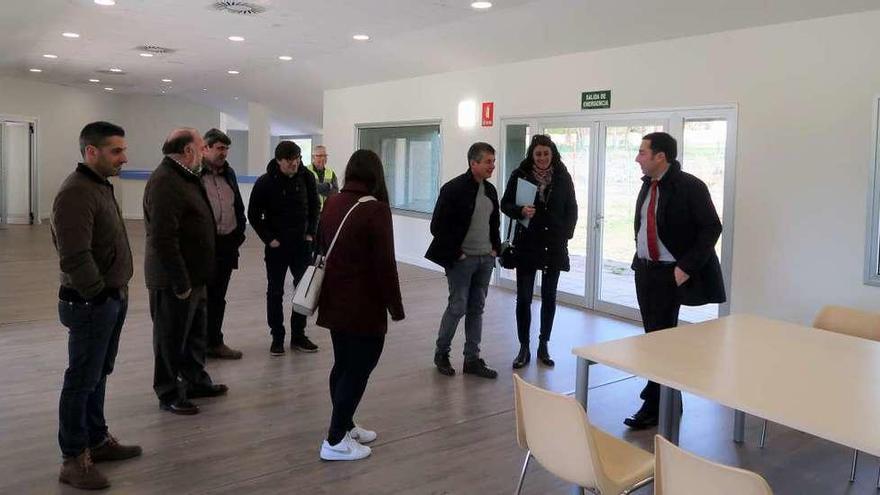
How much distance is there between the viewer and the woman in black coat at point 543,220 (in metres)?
4.74

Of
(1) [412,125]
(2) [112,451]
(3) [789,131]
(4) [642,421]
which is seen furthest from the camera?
(1) [412,125]

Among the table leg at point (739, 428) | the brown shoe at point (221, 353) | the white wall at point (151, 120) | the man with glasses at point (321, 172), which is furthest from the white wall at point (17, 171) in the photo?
the table leg at point (739, 428)

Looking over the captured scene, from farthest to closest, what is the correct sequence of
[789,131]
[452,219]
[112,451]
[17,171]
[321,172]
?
[17,171], [321,172], [789,131], [452,219], [112,451]

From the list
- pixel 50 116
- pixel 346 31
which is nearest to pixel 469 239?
pixel 346 31

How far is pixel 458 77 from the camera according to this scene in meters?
8.88

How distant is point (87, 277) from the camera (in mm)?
2754

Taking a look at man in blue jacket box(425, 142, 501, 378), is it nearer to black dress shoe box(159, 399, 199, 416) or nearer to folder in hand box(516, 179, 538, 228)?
folder in hand box(516, 179, 538, 228)

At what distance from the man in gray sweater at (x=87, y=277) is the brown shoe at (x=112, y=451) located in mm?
176

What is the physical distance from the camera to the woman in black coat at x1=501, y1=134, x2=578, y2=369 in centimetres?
474

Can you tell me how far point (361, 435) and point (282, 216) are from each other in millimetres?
1871

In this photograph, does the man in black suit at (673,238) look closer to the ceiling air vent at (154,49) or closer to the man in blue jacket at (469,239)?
the man in blue jacket at (469,239)

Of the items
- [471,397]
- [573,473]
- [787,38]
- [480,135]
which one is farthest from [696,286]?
[480,135]

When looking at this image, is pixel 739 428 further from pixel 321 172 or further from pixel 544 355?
pixel 321 172

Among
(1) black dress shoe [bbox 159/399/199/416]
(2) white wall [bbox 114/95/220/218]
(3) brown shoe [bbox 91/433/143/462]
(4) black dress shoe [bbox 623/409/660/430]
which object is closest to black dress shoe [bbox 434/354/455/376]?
(4) black dress shoe [bbox 623/409/660/430]
